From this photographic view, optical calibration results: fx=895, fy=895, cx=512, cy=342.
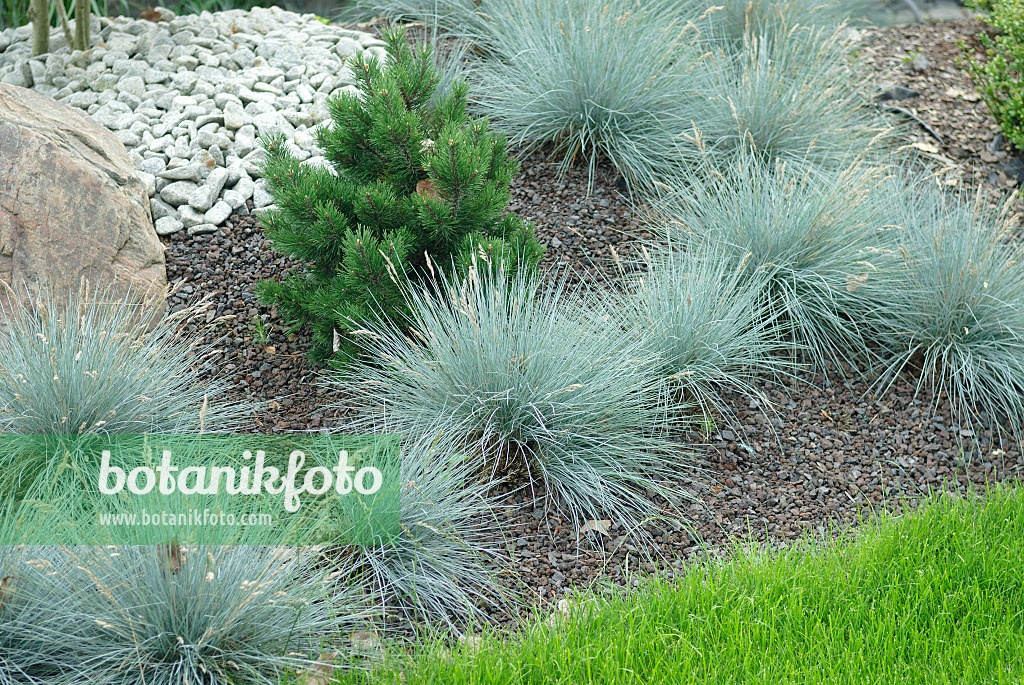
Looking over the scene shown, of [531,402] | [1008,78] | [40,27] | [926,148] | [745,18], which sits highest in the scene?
[745,18]

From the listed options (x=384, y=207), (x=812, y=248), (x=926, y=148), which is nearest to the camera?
(x=384, y=207)

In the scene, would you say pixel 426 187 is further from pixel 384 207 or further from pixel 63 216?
pixel 63 216

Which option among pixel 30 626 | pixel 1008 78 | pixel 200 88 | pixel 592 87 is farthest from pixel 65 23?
pixel 1008 78

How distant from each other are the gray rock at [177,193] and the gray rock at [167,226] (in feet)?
→ 0.42

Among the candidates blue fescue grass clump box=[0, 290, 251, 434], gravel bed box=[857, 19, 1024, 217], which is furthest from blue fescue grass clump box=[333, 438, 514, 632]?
gravel bed box=[857, 19, 1024, 217]

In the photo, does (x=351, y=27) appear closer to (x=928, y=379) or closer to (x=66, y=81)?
(x=66, y=81)

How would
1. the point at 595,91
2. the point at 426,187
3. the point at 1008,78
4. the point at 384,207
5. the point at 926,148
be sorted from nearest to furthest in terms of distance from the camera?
the point at 384,207 < the point at 426,187 < the point at 595,91 < the point at 926,148 < the point at 1008,78

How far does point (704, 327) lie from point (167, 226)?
2.72 meters

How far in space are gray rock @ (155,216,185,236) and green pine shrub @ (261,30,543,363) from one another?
88 centimetres

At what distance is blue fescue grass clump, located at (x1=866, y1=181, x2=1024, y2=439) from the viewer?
4.03 m

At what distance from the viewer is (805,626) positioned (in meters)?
2.74

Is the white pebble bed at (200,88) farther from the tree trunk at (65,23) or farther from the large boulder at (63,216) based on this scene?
the large boulder at (63,216)

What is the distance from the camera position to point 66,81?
17.4 ft

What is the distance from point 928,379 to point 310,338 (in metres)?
2.90
